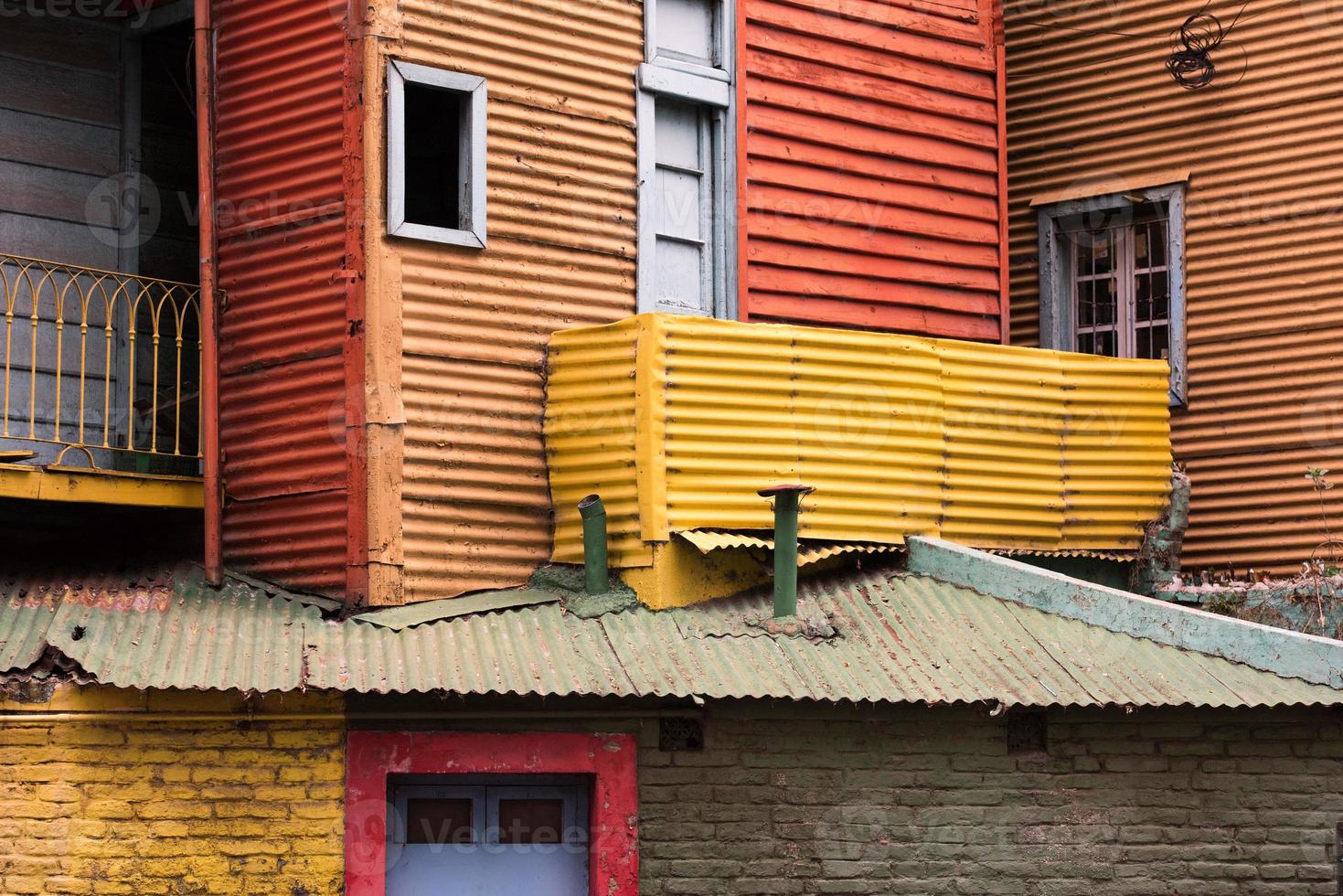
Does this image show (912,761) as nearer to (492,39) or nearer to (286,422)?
(286,422)

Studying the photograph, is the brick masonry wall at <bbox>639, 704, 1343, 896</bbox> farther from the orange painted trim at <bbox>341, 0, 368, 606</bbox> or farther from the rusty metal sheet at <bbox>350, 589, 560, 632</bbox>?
the orange painted trim at <bbox>341, 0, 368, 606</bbox>

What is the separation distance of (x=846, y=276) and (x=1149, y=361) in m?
2.29

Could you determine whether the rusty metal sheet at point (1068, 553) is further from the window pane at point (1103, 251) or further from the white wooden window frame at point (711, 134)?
the window pane at point (1103, 251)

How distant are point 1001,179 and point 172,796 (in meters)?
7.83

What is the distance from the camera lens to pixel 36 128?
41.2 feet

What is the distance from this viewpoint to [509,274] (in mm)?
12016

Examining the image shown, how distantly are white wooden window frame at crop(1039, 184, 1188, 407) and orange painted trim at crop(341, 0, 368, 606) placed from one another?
6.22 metres

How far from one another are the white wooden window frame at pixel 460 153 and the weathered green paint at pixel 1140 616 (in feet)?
12.0

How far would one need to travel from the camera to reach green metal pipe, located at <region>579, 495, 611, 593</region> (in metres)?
11.5

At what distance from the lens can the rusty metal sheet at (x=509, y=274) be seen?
11.6 meters

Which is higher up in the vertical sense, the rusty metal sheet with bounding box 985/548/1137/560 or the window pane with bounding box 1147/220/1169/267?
the window pane with bounding box 1147/220/1169/267

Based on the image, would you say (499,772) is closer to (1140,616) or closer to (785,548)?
(785,548)

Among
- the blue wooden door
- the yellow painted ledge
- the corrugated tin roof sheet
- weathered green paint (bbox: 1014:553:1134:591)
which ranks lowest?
the blue wooden door

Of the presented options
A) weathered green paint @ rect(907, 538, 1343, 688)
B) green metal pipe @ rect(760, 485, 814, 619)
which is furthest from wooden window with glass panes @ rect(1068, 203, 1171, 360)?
green metal pipe @ rect(760, 485, 814, 619)
